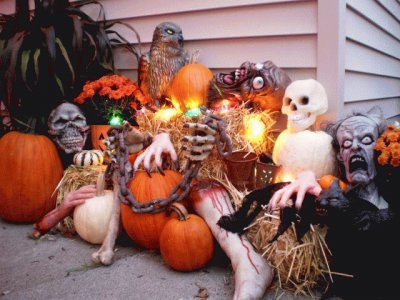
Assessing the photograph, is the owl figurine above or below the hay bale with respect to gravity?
above

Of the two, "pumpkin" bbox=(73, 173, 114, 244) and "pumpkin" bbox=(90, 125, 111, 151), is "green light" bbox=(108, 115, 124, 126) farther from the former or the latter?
"pumpkin" bbox=(73, 173, 114, 244)

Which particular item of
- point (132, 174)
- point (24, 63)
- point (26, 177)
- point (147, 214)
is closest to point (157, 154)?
point (132, 174)

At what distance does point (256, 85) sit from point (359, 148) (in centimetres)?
80

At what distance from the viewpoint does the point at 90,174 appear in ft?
8.88

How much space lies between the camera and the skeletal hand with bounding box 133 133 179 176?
7.06 feet

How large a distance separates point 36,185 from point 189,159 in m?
1.22

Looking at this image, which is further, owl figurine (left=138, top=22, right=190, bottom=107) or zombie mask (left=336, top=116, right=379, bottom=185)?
owl figurine (left=138, top=22, right=190, bottom=107)

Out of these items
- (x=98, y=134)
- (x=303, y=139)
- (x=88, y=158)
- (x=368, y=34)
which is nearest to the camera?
(x=303, y=139)

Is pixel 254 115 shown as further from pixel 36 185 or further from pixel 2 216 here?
pixel 2 216

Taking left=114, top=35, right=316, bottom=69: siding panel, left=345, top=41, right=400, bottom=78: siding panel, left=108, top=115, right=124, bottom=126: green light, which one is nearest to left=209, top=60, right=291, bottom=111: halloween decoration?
left=114, top=35, right=316, bottom=69: siding panel

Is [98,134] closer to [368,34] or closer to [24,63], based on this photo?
[24,63]

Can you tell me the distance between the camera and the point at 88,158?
112 inches

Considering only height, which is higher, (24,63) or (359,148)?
(24,63)

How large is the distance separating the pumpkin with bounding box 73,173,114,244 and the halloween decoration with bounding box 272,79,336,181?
1.02 metres
